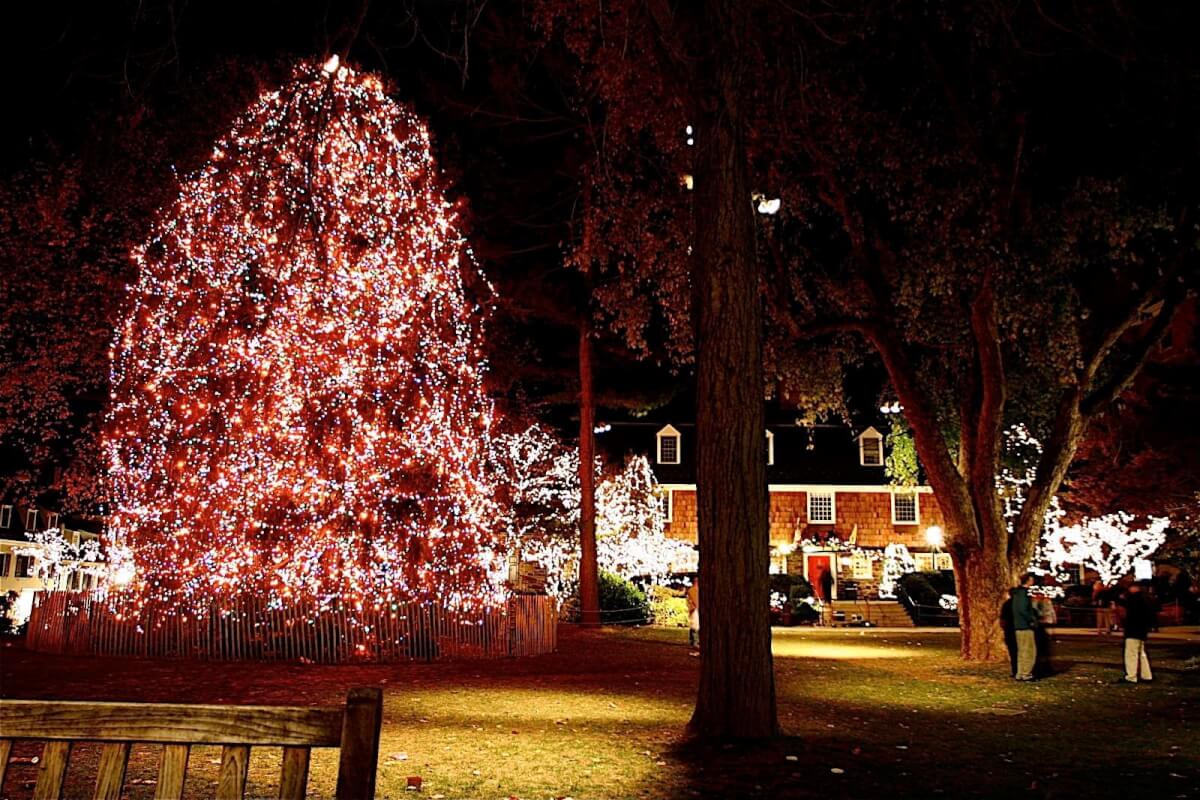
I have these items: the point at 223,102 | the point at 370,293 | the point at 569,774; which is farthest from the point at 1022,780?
→ the point at 223,102

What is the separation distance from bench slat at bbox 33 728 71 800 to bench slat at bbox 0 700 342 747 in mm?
45

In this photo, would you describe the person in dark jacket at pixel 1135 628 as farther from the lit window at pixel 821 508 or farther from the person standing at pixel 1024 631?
the lit window at pixel 821 508

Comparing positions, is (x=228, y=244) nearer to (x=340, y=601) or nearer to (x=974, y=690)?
(x=340, y=601)

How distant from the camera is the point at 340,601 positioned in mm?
17984

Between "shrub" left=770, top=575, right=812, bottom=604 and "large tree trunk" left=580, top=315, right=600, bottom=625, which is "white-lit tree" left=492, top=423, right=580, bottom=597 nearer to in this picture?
"large tree trunk" left=580, top=315, right=600, bottom=625

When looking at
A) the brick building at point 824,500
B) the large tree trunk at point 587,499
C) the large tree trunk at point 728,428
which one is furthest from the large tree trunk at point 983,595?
the brick building at point 824,500

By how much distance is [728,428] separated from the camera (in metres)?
9.59

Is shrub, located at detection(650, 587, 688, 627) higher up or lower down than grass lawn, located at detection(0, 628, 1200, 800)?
higher up

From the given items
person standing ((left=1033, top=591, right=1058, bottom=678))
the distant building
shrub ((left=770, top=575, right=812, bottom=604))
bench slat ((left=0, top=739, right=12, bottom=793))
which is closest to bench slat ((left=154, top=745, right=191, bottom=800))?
bench slat ((left=0, top=739, right=12, bottom=793))

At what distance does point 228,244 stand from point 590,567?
55.6 ft

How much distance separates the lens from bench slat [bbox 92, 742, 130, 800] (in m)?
3.36

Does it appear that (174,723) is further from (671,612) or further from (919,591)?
(919,591)

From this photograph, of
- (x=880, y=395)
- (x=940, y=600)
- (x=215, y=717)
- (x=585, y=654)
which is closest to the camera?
(x=215, y=717)

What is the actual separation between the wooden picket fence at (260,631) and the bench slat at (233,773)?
14.8m
